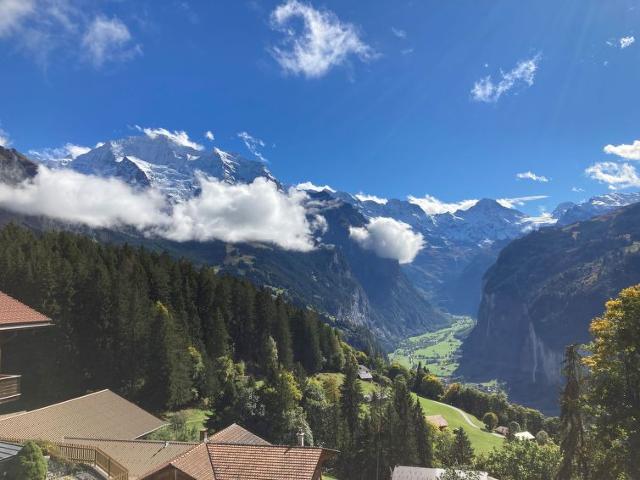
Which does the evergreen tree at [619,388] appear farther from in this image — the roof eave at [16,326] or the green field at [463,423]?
the green field at [463,423]

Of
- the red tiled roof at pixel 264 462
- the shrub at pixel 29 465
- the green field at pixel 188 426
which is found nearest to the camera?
the shrub at pixel 29 465

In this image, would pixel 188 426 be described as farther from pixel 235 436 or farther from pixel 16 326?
pixel 16 326

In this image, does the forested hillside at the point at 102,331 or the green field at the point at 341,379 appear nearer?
the forested hillside at the point at 102,331

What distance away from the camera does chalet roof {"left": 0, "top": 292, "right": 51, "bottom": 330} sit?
23047mm

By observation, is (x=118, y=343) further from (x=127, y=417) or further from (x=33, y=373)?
(x=127, y=417)

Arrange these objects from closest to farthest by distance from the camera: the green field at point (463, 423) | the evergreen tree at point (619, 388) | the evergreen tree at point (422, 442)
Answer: the evergreen tree at point (619, 388)
the evergreen tree at point (422, 442)
the green field at point (463, 423)

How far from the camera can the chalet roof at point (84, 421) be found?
3450 centimetres

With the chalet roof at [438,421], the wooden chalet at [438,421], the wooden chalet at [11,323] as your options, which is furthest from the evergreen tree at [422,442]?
the wooden chalet at [11,323]

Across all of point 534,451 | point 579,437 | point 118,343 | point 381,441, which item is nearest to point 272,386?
point 381,441

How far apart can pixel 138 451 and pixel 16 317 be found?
15.5 metres

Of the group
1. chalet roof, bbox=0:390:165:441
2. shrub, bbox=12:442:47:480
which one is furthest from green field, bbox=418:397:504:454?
shrub, bbox=12:442:47:480

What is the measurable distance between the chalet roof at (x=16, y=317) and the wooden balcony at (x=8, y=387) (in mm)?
2751

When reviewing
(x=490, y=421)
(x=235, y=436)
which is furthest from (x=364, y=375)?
(x=235, y=436)

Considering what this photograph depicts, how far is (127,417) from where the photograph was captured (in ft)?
142
